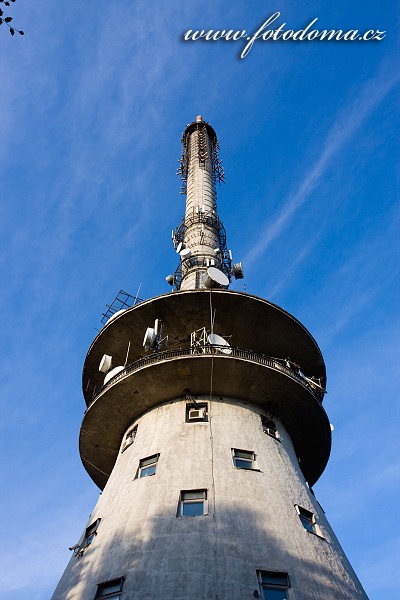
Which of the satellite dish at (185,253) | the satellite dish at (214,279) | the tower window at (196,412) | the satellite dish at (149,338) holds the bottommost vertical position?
the tower window at (196,412)

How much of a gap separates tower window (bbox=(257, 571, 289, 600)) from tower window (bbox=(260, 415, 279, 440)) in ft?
19.6

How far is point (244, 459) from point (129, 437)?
5.20 m

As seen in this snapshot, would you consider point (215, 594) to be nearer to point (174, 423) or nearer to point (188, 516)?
point (188, 516)

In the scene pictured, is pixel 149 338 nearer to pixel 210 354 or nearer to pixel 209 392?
pixel 210 354

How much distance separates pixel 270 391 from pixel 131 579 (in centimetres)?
871

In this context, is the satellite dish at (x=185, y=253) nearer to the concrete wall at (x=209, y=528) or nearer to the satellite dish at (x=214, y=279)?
the satellite dish at (x=214, y=279)

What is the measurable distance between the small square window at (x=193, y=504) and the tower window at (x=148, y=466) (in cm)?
182

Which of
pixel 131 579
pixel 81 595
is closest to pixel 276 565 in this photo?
pixel 131 579

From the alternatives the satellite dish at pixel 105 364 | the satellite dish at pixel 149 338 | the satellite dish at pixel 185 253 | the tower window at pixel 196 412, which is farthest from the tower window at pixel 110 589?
the satellite dish at pixel 185 253

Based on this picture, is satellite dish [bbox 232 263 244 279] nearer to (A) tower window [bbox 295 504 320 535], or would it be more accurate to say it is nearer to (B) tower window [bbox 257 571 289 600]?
(A) tower window [bbox 295 504 320 535]

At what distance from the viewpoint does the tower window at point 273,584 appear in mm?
12141

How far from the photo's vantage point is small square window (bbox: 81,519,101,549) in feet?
51.4

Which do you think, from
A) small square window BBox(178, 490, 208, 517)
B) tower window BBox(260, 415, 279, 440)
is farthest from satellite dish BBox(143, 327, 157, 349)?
small square window BBox(178, 490, 208, 517)

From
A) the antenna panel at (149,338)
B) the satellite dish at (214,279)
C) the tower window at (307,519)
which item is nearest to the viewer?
the tower window at (307,519)
